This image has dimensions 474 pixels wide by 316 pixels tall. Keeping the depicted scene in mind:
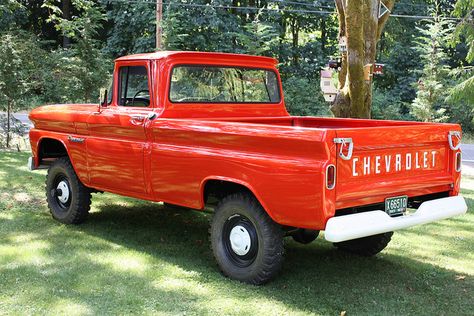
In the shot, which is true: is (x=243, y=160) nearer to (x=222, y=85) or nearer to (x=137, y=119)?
(x=137, y=119)

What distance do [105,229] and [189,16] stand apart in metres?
19.5

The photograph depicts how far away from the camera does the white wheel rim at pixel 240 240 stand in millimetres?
4805

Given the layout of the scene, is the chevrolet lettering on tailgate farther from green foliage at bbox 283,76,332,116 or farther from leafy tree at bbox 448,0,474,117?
green foliage at bbox 283,76,332,116

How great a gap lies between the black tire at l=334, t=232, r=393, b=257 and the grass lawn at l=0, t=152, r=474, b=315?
0.32 feet

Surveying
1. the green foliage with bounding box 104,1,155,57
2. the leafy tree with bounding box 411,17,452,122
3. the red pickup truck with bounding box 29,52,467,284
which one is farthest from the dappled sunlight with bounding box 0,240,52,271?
the green foliage with bounding box 104,1,155,57

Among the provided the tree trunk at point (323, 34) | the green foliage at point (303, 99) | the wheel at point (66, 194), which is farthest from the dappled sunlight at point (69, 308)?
the tree trunk at point (323, 34)

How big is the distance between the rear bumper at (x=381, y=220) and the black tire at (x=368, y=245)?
0.77 m

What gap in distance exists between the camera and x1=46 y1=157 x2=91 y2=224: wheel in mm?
6578

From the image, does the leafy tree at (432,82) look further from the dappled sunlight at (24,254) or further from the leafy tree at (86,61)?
the dappled sunlight at (24,254)

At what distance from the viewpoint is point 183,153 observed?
512cm

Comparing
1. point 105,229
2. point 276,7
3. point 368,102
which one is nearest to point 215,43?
point 276,7

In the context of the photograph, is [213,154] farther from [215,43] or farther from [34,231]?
[215,43]

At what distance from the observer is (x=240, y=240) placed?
191 inches

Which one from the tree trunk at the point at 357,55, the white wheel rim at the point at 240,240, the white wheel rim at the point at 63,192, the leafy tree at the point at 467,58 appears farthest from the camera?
the leafy tree at the point at 467,58
